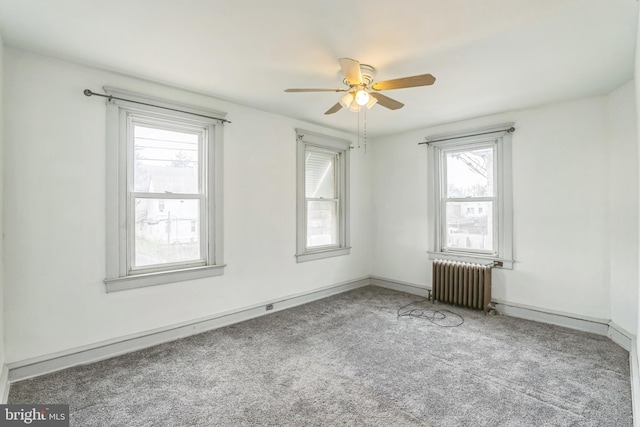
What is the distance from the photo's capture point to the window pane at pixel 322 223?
486 cm

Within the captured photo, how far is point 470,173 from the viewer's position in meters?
4.55

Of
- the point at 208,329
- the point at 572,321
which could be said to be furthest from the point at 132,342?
the point at 572,321

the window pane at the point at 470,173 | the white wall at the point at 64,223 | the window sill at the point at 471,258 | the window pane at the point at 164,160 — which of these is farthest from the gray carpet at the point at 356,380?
the window pane at the point at 470,173

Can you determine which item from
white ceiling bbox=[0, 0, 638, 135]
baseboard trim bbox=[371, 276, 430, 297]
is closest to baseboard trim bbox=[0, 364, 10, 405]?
white ceiling bbox=[0, 0, 638, 135]

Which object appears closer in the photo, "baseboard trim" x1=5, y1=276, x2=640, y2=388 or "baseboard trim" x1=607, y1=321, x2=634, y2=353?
"baseboard trim" x1=5, y1=276, x2=640, y2=388

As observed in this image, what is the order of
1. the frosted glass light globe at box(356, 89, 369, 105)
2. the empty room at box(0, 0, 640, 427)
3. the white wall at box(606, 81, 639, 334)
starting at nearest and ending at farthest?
A: the empty room at box(0, 0, 640, 427)
the frosted glass light globe at box(356, 89, 369, 105)
the white wall at box(606, 81, 639, 334)

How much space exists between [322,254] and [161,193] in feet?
8.04

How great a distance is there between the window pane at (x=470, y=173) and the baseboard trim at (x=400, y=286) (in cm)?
151

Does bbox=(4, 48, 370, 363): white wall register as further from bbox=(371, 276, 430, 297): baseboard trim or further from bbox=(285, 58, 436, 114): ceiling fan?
bbox=(371, 276, 430, 297): baseboard trim

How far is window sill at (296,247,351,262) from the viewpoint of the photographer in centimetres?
459

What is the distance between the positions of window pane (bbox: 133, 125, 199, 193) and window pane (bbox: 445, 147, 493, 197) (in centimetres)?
355

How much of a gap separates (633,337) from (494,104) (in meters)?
2.73

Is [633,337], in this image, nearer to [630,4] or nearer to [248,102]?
[630,4]

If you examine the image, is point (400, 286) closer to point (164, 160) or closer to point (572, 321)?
point (572, 321)
